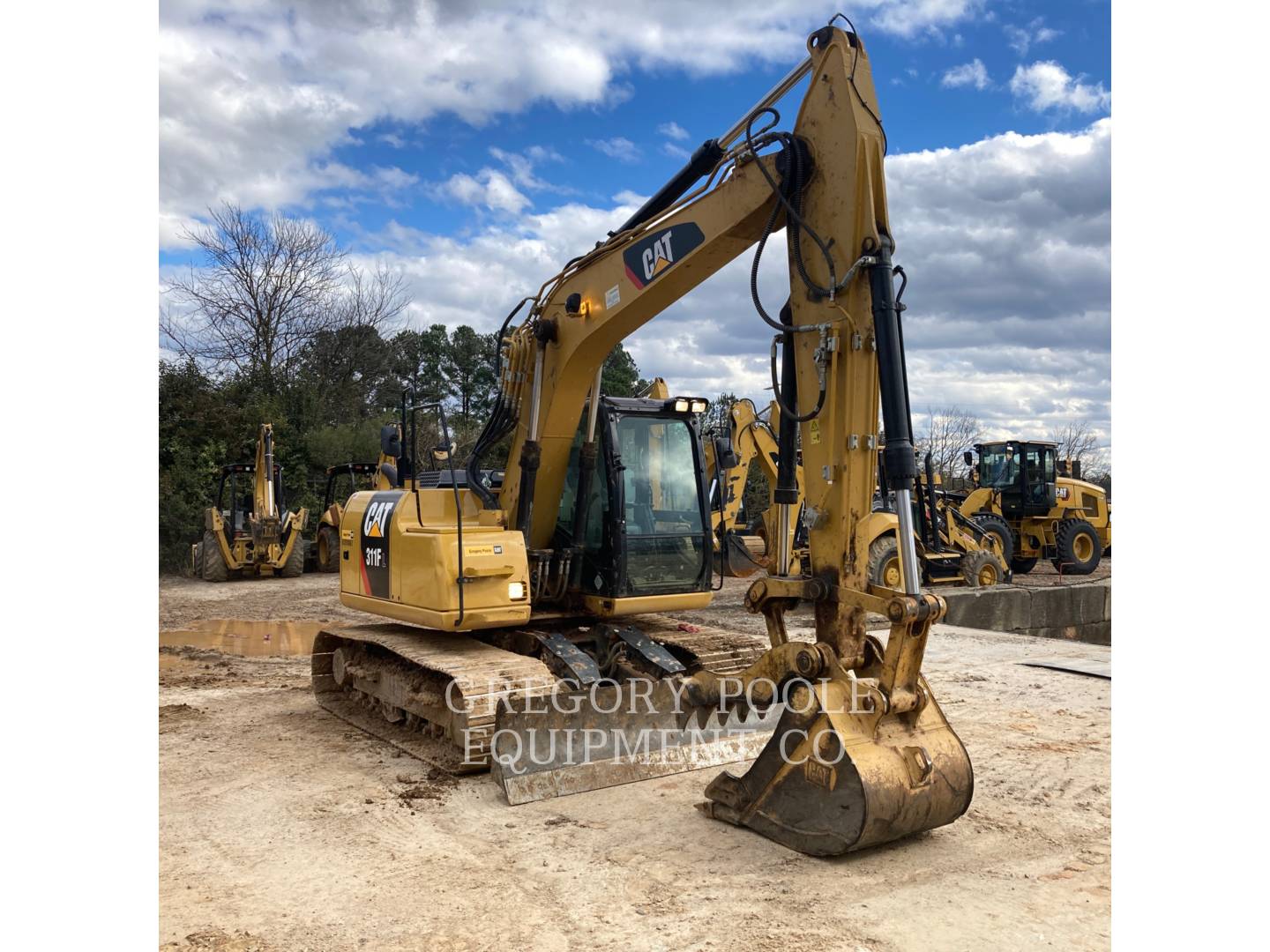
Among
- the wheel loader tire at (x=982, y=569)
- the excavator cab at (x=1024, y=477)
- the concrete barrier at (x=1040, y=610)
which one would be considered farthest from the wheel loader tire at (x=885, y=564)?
the excavator cab at (x=1024, y=477)

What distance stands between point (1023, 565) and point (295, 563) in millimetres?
14991

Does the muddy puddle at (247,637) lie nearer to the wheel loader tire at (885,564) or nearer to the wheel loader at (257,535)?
the wheel loader at (257,535)

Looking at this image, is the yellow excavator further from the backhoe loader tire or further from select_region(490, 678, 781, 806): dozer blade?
the backhoe loader tire

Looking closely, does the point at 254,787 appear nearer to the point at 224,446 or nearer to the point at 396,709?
the point at 396,709

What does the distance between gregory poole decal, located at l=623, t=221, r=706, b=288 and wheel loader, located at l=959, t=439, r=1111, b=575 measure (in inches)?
628

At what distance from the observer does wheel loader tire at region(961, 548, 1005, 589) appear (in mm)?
16234

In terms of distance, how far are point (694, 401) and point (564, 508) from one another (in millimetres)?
1204

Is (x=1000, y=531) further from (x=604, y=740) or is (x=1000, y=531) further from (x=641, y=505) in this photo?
(x=604, y=740)

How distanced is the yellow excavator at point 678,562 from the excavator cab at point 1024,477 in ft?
50.0

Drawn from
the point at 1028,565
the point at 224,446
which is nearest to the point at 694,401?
the point at 1028,565

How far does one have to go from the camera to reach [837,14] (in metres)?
4.81

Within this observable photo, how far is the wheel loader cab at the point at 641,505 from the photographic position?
263 inches

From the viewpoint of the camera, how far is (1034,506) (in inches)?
818

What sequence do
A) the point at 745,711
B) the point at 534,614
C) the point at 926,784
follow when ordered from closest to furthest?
1. the point at 926,784
2. the point at 745,711
3. the point at 534,614
